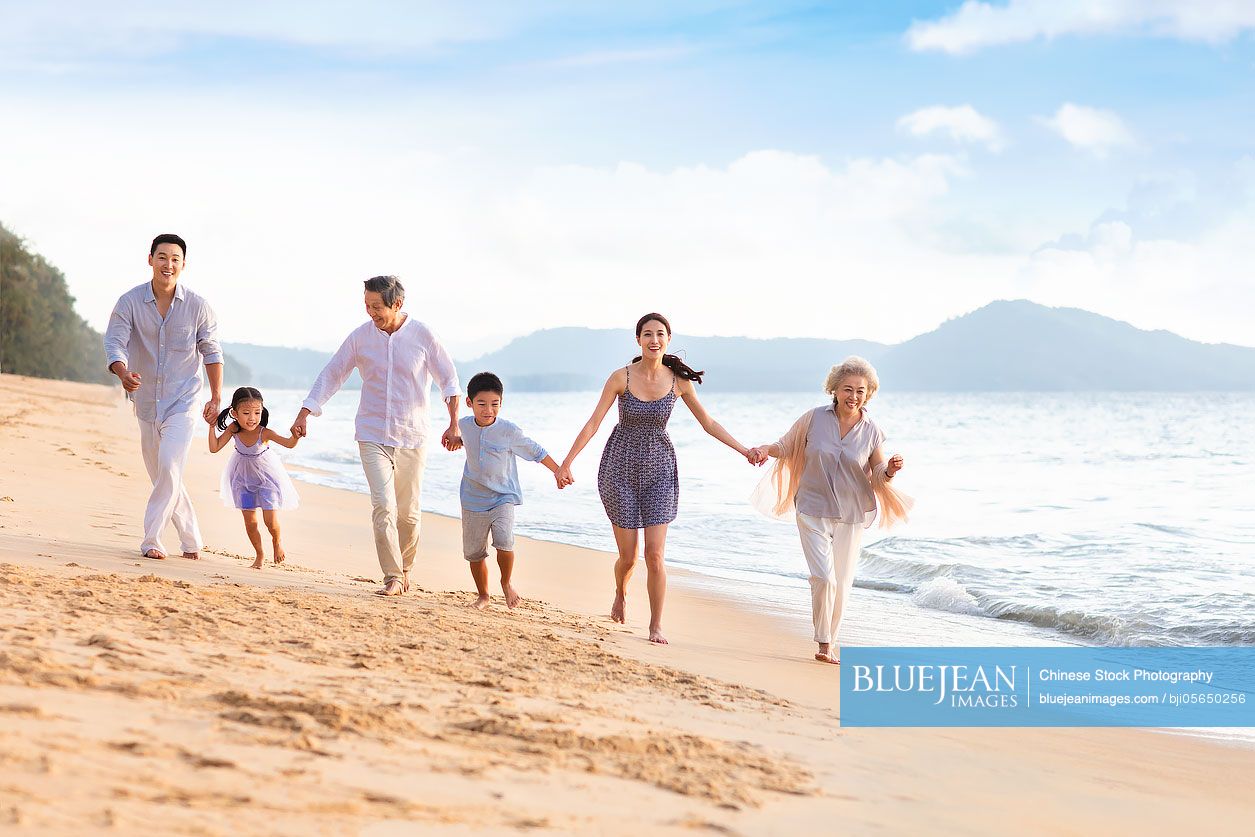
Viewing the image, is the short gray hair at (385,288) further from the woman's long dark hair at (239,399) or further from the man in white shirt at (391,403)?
the woman's long dark hair at (239,399)

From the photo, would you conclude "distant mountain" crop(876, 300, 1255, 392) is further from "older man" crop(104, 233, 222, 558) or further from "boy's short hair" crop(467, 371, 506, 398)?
"older man" crop(104, 233, 222, 558)

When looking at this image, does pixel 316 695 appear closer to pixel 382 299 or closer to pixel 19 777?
pixel 19 777

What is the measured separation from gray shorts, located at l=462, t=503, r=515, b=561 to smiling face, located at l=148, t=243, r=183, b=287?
2473 mm

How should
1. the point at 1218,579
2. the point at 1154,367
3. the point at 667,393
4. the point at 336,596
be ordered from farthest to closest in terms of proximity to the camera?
1. the point at 1154,367
2. the point at 1218,579
3. the point at 667,393
4. the point at 336,596

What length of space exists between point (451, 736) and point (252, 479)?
4.66 metres

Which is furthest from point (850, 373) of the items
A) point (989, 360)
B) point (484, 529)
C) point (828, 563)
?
point (989, 360)

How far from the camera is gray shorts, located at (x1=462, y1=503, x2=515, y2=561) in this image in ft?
22.2

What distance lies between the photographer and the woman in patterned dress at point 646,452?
22.3 feet

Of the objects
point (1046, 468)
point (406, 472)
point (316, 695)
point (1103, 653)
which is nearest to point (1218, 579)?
point (1103, 653)

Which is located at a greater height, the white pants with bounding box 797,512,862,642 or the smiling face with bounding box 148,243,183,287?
the smiling face with bounding box 148,243,183,287

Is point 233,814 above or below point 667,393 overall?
below

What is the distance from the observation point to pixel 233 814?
9.02 ft

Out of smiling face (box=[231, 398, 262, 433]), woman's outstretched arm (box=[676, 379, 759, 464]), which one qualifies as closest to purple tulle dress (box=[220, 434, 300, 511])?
smiling face (box=[231, 398, 262, 433])

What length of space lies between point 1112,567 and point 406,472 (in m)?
8.31
